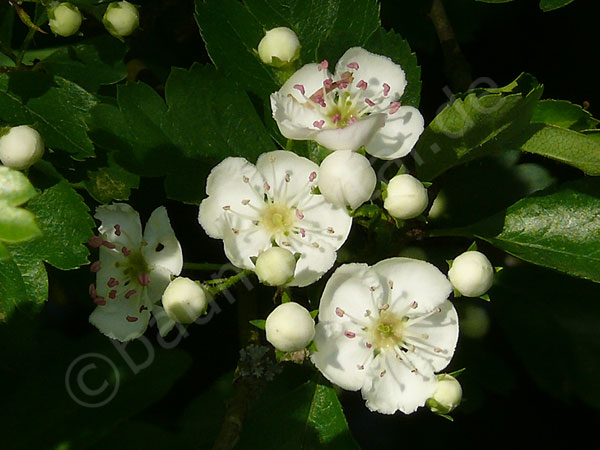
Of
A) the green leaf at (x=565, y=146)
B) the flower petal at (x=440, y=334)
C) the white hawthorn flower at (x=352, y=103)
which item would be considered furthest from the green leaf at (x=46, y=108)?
the green leaf at (x=565, y=146)

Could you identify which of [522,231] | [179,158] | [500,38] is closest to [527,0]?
[500,38]

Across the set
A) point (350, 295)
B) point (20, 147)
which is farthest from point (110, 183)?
point (350, 295)

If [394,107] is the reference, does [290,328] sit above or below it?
below

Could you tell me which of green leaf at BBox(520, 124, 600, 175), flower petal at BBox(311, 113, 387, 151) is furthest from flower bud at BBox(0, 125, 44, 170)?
green leaf at BBox(520, 124, 600, 175)

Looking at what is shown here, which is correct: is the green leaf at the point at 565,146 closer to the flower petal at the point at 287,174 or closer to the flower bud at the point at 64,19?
the flower petal at the point at 287,174

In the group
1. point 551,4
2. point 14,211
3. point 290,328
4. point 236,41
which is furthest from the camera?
point 236,41

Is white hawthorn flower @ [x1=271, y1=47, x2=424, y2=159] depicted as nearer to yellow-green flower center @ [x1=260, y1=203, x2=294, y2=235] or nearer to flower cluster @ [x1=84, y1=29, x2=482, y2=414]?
flower cluster @ [x1=84, y1=29, x2=482, y2=414]

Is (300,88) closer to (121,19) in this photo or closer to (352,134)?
(352,134)

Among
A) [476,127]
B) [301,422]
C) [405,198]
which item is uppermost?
[476,127]
